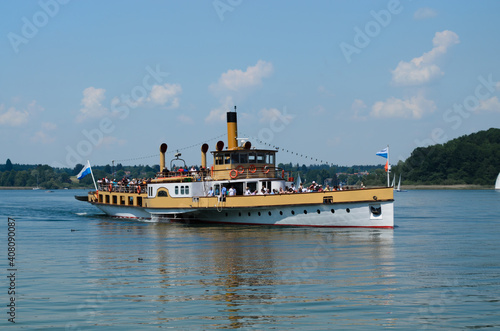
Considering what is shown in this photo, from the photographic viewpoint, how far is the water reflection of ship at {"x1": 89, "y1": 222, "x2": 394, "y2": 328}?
19.7 m

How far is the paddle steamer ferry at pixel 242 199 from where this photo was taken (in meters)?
40.1

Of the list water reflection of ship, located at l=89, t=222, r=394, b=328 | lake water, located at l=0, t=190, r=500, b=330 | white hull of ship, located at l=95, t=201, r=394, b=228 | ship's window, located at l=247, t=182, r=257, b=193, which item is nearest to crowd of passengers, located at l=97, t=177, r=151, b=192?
white hull of ship, located at l=95, t=201, r=394, b=228

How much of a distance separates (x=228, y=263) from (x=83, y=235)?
18206mm

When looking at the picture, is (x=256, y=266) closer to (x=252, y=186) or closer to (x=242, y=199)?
(x=242, y=199)

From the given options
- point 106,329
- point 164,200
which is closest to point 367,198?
point 164,200

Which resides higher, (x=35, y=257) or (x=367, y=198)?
(x=367, y=198)

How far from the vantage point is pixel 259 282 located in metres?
22.3

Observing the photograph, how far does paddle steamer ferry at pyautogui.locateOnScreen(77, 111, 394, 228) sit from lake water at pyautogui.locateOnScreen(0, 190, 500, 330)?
1955 millimetres

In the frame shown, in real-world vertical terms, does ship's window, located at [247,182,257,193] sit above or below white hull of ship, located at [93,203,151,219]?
above

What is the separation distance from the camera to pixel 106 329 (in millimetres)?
16688

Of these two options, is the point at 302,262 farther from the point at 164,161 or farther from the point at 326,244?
the point at 164,161

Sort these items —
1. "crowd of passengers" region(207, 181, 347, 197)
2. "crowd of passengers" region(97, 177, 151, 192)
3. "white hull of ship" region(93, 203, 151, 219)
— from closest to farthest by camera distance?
"crowd of passengers" region(207, 181, 347, 197) < "white hull of ship" region(93, 203, 151, 219) < "crowd of passengers" region(97, 177, 151, 192)

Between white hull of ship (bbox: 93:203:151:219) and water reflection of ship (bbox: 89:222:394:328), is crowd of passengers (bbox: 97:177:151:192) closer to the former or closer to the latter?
white hull of ship (bbox: 93:203:151:219)

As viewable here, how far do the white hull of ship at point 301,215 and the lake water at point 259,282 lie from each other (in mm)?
1228
